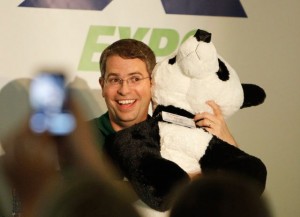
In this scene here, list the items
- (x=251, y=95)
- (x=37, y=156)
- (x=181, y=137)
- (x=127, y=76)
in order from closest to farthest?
(x=181, y=137) < (x=251, y=95) < (x=127, y=76) < (x=37, y=156)

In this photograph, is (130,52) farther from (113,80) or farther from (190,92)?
(190,92)

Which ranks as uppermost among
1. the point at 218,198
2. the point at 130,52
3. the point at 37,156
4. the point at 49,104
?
the point at 130,52

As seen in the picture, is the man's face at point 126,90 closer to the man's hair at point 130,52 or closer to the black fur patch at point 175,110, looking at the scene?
the man's hair at point 130,52

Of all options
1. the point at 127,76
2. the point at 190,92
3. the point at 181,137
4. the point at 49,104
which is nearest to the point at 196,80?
the point at 190,92

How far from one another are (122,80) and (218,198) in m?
0.44

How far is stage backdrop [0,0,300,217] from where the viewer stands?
1.69 meters

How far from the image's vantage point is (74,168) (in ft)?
5.29

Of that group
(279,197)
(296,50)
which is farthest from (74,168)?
(296,50)

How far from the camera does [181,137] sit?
1.06 meters

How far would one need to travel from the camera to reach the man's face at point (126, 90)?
130 centimetres

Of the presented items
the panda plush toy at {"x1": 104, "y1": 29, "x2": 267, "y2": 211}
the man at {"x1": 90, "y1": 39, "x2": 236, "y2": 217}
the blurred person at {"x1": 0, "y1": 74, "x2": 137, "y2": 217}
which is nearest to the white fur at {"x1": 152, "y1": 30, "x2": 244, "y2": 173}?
the panda plush toy at {"x1": 104, "y1": 29, "x2": 267, "y2": 211}

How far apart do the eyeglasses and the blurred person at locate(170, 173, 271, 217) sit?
371 millimetres

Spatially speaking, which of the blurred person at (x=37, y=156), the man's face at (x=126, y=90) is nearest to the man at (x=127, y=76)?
the man's face at (x=126, y=90)

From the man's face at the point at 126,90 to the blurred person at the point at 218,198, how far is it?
0.34m
